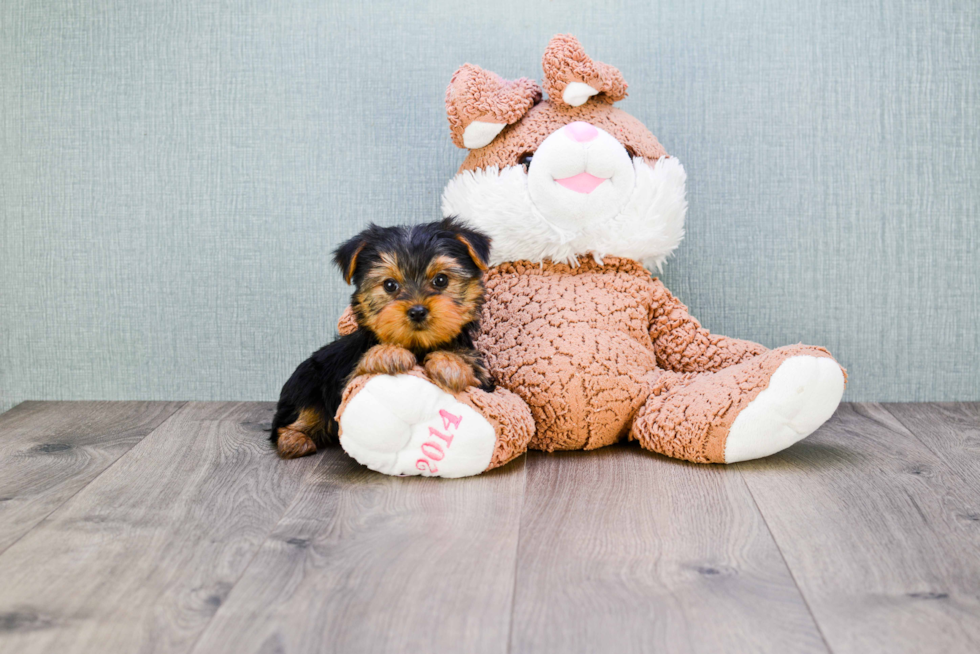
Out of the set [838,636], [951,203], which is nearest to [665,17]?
[951,203]

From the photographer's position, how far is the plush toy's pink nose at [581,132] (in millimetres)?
1870

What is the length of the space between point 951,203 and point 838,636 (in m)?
1.70

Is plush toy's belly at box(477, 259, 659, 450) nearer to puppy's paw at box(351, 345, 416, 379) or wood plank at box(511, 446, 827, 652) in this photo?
wood plank at box(511, 446, 827, 652)

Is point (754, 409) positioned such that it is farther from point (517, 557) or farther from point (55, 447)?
point (55, 447)

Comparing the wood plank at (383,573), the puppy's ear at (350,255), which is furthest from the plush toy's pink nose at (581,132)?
the wood plank at (383,573)

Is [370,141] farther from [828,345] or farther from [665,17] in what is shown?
[828,345]

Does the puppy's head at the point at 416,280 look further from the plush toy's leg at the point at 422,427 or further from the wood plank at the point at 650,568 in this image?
the wood plank at the point at 650,568

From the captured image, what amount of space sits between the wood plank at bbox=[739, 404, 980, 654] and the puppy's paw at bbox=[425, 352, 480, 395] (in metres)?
0.63

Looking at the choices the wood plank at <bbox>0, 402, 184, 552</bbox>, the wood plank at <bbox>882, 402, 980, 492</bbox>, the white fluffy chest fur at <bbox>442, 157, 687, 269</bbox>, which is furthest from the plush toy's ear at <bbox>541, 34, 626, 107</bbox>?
the wood plank at <bbox>0, 402, 184, 552</bbox>

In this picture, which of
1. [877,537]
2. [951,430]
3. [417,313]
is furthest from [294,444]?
[951,430]

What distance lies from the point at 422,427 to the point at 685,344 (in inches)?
29.3

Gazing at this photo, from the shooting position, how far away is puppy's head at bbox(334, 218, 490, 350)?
162cm

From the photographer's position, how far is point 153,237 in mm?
2377

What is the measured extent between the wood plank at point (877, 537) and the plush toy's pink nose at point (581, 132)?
2.70 ft
